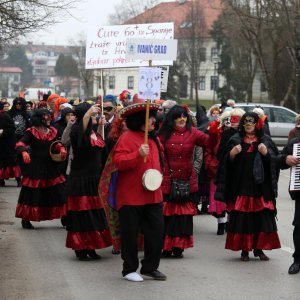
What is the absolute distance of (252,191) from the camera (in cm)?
990

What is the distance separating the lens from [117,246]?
918cm

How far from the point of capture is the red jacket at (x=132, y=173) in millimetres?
8594

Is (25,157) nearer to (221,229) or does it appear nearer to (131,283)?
(221,229)

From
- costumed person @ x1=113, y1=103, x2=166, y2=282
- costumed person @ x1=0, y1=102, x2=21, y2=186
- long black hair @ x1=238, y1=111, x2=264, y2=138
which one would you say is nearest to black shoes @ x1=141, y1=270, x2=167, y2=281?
costumed person @ x1=113, y1=103, x2=166, y2=282

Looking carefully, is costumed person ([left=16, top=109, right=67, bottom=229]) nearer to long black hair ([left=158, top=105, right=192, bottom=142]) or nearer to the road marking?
long black hair ([left=158, top=105, right=192, bottom=142])

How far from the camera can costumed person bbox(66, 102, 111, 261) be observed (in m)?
9.93

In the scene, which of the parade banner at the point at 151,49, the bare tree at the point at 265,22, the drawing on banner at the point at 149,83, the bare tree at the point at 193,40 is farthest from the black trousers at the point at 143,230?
the bare tree at the point at 193,40

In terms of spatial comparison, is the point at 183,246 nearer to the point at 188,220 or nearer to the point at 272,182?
the point at 188,220

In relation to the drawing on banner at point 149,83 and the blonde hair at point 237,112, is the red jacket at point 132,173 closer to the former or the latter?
the drawing on banner at point 149,83

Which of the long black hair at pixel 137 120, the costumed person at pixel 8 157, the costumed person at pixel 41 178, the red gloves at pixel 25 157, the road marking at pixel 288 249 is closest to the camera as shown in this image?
→ the long black hair at pixel 137 120

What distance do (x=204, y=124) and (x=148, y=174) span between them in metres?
3.87

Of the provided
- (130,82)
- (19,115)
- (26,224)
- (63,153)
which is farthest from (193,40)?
(63,153)

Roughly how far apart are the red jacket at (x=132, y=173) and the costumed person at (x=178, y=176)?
1343 mm

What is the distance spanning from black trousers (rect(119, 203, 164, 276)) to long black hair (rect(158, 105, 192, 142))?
1543 mm
